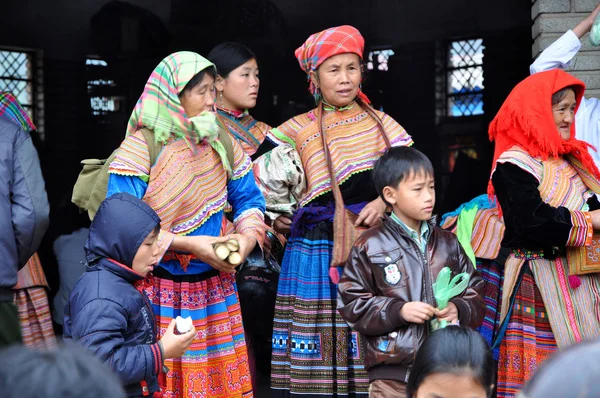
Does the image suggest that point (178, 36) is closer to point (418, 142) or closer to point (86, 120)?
point (86, 120)

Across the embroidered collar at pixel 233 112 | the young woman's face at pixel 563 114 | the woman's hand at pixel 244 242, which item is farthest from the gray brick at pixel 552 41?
the woman's hand at pixel 244 242

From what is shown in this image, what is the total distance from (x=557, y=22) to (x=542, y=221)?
194 cm

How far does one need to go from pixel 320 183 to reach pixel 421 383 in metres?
1.88

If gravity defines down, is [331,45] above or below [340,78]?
above

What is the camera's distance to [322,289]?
4578mm

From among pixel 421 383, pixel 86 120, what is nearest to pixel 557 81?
pixel 421 383

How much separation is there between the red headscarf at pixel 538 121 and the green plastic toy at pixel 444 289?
38.8 inches

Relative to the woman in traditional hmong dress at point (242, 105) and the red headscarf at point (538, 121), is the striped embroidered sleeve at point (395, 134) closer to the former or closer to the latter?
the red headscarf at point (538, 121)

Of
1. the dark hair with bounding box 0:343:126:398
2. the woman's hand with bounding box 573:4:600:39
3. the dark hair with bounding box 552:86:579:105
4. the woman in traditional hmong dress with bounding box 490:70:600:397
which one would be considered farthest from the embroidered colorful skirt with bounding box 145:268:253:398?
the dark hair with bounding box 0:343:126:398

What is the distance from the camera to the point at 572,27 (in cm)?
551

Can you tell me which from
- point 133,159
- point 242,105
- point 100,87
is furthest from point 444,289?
point 100,87

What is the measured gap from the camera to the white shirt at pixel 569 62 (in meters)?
5.02

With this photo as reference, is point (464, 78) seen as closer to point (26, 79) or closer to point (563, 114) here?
point (563, 114)

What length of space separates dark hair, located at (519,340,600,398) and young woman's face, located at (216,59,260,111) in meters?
4.03
